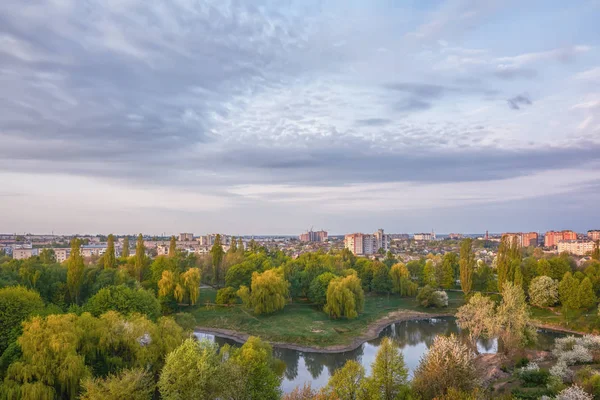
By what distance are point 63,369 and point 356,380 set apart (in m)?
12.3

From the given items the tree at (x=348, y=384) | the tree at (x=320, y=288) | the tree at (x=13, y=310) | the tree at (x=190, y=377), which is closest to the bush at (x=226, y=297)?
the tree at (x=320, y=288)

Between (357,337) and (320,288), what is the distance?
10.3 metres

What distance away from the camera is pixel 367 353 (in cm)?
3344

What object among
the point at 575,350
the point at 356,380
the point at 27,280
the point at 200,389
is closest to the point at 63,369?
the point at 200,389

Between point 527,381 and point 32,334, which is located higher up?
point 32,334

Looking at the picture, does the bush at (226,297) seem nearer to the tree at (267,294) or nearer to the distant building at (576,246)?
the tree at (267,294)

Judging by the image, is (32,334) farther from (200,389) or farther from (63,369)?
(200,389)

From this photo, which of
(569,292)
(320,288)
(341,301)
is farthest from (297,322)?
(569,292)

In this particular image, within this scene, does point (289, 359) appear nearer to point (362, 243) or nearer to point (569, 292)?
point (569, 292)

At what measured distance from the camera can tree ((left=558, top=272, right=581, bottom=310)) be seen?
41.6 m

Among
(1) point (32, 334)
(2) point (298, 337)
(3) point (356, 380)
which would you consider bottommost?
(2) point (298, 337)

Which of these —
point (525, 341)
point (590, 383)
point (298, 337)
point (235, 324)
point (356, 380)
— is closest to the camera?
point (356, 380)

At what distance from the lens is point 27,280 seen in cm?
3662

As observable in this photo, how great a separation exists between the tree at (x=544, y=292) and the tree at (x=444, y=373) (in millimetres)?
32460
